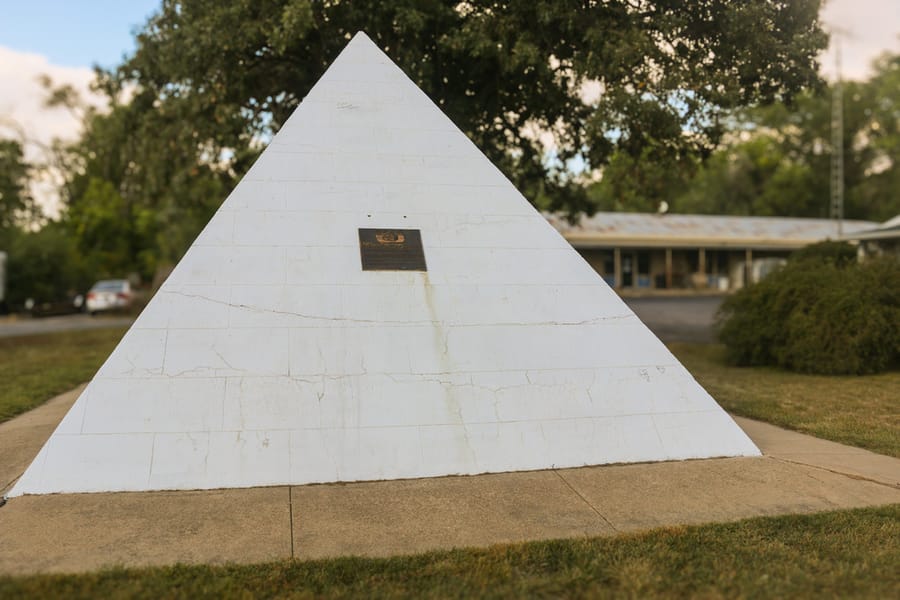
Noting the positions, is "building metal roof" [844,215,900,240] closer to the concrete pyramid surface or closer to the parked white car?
the concrete pyramid surface

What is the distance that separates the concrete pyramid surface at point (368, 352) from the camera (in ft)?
16.5

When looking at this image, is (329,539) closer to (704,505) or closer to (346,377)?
(346,377)

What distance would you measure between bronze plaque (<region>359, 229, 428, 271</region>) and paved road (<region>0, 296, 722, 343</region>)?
10.0 meters

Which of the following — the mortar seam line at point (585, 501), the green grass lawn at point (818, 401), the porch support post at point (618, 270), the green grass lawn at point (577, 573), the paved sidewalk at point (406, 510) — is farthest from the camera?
the porch support post at point (618, 270)

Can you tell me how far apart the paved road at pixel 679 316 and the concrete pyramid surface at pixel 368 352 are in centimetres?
830

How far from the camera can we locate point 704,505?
4645 millimetres

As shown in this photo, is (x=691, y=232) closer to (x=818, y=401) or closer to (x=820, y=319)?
(x=820, y=319)

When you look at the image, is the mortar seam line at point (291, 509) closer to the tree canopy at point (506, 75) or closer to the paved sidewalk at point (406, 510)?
the paved sidewalk at point (406, 510)

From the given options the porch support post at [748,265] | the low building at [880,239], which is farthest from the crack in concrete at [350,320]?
the porch support post at [748,265]

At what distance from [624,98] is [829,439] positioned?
5829mm

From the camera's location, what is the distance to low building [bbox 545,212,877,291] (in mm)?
32375

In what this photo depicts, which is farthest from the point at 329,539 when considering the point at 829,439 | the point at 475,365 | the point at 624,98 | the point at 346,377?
the point at 624,98

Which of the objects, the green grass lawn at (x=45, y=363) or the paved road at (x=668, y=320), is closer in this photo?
the green grass lawn at (x=45, y=363)

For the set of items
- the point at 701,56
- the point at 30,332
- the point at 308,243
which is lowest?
the point at 30,332
